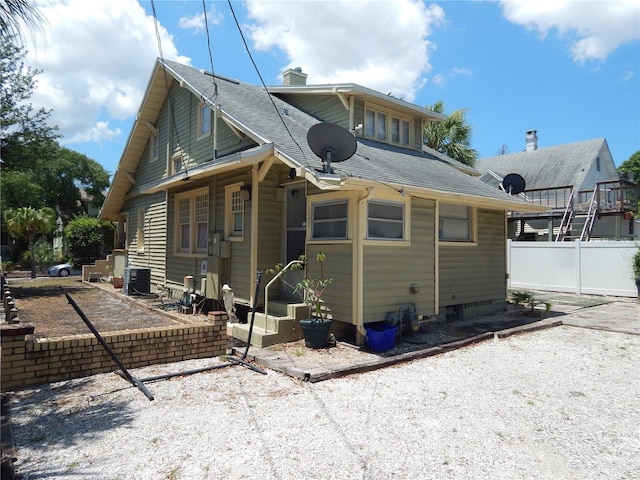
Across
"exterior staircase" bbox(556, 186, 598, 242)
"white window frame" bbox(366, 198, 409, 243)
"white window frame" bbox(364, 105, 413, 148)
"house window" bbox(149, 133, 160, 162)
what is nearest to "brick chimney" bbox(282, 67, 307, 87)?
"white window frame" bbox(364, 105, 413, 148)

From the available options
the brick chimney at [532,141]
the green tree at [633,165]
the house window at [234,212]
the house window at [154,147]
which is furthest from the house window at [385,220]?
the green tree at [633,165]

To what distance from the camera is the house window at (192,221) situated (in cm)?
1085

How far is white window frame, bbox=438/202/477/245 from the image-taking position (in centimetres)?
929

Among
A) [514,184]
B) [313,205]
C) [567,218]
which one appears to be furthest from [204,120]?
[567,218]

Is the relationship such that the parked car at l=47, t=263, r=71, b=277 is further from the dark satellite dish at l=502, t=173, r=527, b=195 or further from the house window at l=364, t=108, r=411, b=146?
the dark satellite dish at l=502, t=173, r=527, b=195

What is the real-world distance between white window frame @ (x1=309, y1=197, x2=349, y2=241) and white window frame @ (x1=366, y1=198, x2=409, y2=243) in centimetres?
37

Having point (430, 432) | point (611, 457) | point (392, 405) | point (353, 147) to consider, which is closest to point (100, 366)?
point (392, 405)

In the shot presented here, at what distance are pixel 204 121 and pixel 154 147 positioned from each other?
407 centimetres

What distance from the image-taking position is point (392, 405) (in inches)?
185

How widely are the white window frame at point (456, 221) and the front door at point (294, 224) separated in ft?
9.53

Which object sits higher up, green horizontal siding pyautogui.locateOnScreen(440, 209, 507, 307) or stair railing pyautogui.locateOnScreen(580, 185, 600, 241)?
stair railing pyautogui.locateOnScreen(580, 185, 600, 241)

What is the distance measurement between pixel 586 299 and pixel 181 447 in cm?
1451

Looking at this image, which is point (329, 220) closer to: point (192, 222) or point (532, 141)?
point (192, 222)

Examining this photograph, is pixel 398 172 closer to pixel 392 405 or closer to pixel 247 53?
pixel 247 53
